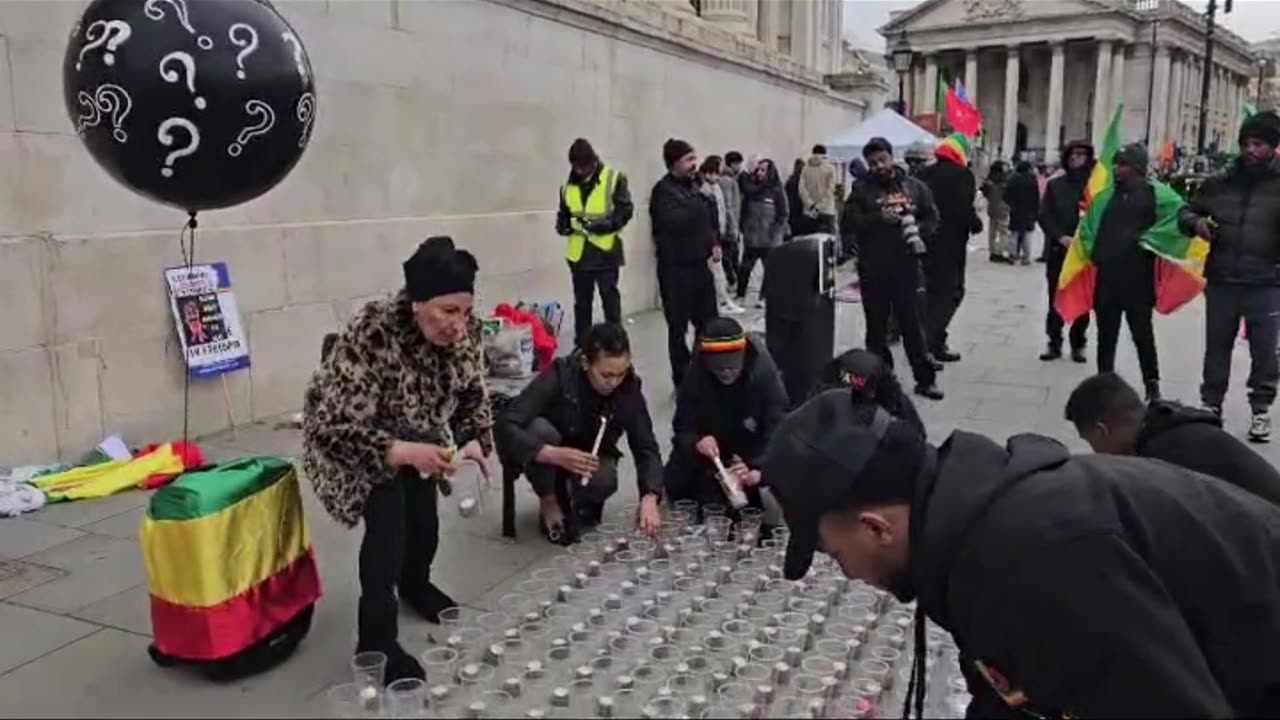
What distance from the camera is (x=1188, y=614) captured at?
1742 mm

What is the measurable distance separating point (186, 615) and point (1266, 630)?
3.07 metres

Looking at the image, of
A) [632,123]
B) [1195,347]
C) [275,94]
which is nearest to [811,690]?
[275,94]

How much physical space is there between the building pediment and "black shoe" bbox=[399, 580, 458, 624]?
72535 mm

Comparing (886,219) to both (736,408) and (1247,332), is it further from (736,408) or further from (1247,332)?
(736,408)

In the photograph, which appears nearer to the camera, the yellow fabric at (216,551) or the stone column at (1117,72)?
the yellow fabric at (216,551)

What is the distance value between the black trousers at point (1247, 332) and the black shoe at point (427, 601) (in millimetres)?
5245

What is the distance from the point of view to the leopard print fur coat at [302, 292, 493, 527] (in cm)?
355

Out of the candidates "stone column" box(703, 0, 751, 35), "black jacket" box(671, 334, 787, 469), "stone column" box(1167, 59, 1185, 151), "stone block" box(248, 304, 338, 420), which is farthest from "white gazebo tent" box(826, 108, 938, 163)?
"stone column" box(1167, 59, 1185, 151)

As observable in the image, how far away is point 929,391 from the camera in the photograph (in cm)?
829

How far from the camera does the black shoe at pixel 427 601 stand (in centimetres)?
421

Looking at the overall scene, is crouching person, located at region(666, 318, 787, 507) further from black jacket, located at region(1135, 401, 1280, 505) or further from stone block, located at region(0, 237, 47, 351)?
stone block, located at region(0, 237, 47, 351)

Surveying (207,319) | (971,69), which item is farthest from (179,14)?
(971,69)

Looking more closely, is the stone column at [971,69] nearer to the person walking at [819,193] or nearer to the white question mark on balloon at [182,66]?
the person walking at [819,193]

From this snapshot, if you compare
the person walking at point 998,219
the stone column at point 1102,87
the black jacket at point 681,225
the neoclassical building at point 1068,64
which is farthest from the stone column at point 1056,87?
the black jacket at point 681,225
